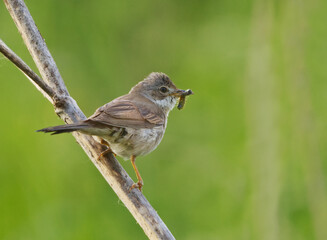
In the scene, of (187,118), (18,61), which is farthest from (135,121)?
(187,118)

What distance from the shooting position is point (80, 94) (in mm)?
5973

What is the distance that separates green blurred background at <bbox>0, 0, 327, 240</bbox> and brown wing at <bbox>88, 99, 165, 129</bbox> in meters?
0.83

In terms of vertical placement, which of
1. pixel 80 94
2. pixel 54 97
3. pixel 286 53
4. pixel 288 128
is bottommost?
pixel 288 128

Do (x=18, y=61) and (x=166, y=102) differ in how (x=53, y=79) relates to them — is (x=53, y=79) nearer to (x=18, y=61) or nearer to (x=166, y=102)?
(x=18, y=61)

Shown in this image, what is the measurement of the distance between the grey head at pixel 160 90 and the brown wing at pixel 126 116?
29 cm

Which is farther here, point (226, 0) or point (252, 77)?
point (226, 0)

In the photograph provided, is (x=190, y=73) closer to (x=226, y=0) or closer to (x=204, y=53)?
(x=204, y=53)

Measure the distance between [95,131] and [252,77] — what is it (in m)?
1.59

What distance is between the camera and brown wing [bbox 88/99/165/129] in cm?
400

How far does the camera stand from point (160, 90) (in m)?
5.29

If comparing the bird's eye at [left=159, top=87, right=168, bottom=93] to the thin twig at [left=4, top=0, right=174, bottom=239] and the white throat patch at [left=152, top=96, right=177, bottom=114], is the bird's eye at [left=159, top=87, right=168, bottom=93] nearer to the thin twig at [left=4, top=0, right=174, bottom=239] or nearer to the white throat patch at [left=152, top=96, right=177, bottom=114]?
the white throat patch at [left=152, top=96, right=177, bottom=114]

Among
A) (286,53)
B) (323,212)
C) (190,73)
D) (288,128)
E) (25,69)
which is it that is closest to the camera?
(25,69)

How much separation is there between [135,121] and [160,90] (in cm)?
92

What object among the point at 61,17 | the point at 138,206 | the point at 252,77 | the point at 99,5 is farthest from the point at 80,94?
the point at 138,206
